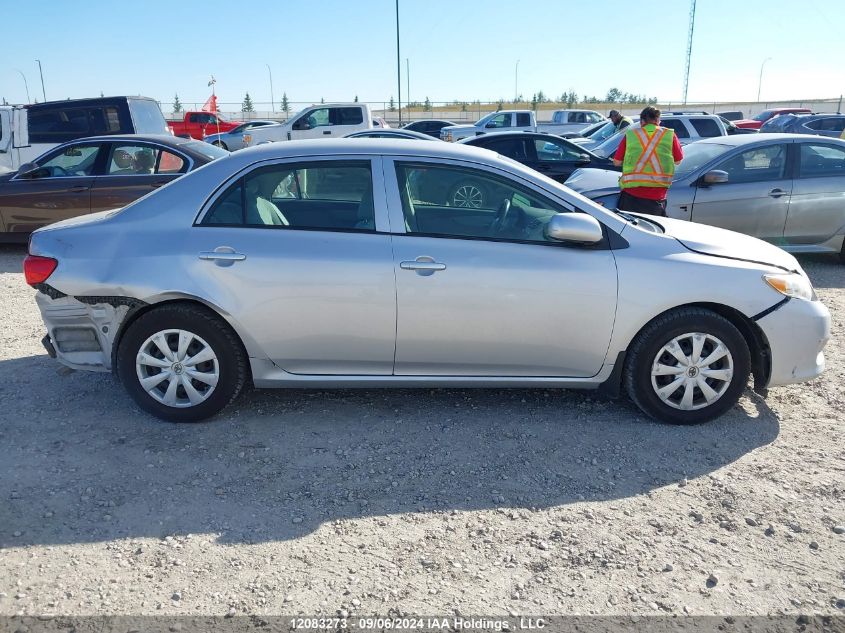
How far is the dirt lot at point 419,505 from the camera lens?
2723mm

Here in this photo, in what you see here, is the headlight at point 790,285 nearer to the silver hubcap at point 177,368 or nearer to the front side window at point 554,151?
the silver hubcap at point 177,368

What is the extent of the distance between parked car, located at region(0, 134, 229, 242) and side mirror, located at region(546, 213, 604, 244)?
228 inches

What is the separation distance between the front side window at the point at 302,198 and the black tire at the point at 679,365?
173cm

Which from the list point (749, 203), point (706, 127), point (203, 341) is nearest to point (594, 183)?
point (749, 203)

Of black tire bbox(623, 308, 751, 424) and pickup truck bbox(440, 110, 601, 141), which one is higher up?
pickup truck bbox(440, 110, 601, 141)

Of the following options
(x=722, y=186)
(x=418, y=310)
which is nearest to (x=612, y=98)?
(x=722, y=186)

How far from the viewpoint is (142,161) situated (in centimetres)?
841

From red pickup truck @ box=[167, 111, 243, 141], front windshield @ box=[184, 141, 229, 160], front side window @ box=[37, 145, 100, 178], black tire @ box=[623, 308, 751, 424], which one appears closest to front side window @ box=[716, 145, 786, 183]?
black tire @ box=[623, 308, 751, 424]

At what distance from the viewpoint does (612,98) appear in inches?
3280

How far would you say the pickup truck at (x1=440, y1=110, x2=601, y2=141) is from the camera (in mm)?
22020

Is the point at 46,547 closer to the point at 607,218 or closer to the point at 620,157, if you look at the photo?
the point at 607,218

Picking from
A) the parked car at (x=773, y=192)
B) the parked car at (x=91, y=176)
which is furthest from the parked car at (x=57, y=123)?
the parked car at (x=773, y=192)

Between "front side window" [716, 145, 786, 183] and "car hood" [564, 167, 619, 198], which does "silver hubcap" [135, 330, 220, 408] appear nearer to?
"car hood" [564, 167, 619, 198]

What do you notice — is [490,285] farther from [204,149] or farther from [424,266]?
[204,149]
